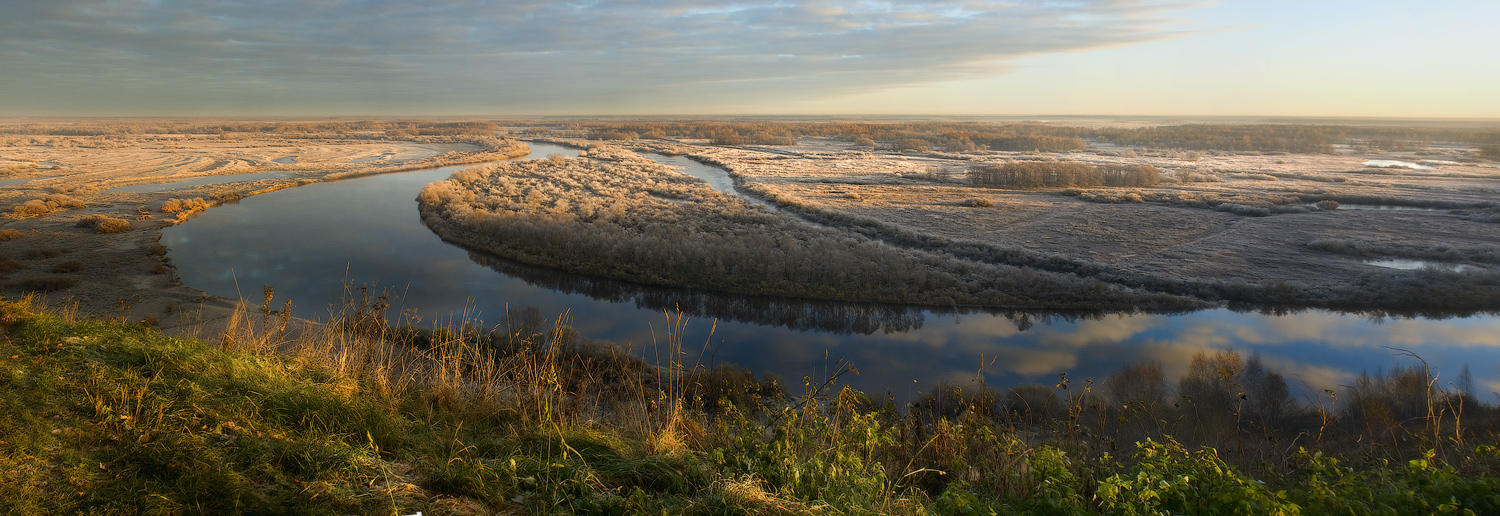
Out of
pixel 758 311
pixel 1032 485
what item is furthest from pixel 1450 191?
pixel 1032 485

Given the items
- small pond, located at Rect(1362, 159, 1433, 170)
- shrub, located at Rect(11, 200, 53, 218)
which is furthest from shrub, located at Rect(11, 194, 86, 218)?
small pond, located at Rect(1362, 159, 1433, 170)

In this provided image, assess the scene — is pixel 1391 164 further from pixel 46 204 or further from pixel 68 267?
pixel 46 204

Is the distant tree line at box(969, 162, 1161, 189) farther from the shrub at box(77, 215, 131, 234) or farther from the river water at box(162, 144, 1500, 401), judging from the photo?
the shrub at box(77, 215, 131, 234)

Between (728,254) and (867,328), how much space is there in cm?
514

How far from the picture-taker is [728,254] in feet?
58.7

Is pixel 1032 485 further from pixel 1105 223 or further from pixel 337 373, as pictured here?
pixel 1105 223

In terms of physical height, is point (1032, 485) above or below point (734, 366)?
above

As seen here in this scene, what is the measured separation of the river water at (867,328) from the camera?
12078 mm

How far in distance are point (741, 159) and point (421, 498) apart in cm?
5192

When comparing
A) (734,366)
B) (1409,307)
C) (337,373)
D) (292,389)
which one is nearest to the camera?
(292,389)

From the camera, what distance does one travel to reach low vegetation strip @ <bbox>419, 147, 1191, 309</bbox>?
15.9 meters

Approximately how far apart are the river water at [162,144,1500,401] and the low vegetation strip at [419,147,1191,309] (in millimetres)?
600

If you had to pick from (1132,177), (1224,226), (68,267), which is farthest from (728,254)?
(1132,177)

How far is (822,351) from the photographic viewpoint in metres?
12.9
